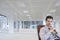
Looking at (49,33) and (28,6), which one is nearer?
(49,33)

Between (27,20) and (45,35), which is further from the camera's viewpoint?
(27,20)

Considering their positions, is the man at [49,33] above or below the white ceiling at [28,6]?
below

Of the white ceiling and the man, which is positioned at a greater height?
the white ceiling

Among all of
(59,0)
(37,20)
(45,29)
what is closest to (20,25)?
(37,20)

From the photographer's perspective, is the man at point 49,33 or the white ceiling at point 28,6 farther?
the white ceiling at point 28,6

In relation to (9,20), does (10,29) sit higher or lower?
lower

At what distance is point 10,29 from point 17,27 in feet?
10.6

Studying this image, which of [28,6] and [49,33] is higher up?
[28,6]

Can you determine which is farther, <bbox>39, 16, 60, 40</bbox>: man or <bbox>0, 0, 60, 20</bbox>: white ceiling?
<bbox>0, 0, 60, 20</bbox>: white ceiling

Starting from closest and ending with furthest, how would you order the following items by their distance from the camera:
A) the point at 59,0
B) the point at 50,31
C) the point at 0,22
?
the point at 50,31, the point at 59,0, the point at 0,22

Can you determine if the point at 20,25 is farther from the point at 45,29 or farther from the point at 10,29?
the point at 45,29

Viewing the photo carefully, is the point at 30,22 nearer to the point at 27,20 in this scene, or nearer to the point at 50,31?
the point at 27,20

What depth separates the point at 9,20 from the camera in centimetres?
1950

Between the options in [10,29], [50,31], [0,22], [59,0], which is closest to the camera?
[50,31]
